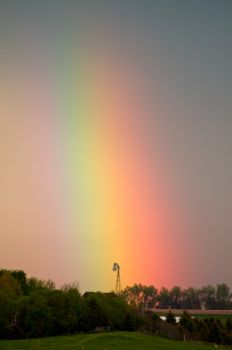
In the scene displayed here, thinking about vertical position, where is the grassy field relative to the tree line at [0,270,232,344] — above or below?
below

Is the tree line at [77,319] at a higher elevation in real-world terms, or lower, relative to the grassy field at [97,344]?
higher

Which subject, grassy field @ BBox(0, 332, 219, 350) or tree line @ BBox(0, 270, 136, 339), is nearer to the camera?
grassy field @ BBox(0, 332, 219, 350)

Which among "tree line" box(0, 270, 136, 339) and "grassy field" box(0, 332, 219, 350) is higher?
"tree line" box(0, 270, 136, 339)

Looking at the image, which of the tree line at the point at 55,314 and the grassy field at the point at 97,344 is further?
the tree line at the point at 55,314

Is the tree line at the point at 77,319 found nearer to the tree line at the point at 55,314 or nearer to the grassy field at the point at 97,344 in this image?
the tree line at the point at 55,314

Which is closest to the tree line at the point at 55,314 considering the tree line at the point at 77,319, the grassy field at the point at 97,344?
the tree line at the point at 77,319

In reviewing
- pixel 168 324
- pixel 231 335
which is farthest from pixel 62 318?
pixel 231 335

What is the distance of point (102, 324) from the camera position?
69375 millimetres

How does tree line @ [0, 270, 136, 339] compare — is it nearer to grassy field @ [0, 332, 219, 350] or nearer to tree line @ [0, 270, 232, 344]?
tree line @ [0, 270, 232, 344]

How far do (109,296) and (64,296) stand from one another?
10916 mm

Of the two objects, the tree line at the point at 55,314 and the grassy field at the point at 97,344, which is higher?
the tree line at the point at 55,314

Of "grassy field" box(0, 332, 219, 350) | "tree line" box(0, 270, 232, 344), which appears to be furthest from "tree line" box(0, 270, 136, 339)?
"grassy field" box(0, 332, 219, 350)

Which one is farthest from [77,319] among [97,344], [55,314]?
[97,344]

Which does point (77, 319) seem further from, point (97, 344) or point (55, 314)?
point (97, 344)
